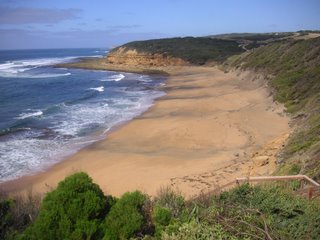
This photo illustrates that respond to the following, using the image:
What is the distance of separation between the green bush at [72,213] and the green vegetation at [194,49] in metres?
67.8

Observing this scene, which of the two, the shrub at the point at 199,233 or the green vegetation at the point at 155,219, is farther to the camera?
the green vegetation at the point at 155,219

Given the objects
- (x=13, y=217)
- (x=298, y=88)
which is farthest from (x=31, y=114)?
(x=13, y=217)

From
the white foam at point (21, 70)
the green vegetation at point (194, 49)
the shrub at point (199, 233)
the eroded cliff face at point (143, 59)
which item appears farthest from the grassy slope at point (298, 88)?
the white foam at point (21, 70)

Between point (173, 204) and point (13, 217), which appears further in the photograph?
point (13, 217)

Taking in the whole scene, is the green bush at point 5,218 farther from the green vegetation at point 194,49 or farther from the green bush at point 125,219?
the green vegetation at point 194,49

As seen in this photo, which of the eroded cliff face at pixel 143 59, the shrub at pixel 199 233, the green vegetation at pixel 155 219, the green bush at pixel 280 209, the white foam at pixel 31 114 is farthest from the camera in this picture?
the eroded cliff face at pixel 143 59

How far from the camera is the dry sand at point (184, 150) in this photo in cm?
1522

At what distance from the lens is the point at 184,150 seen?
63.9ft

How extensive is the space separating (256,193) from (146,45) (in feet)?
265

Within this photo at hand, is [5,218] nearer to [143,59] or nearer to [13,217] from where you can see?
[13,217]

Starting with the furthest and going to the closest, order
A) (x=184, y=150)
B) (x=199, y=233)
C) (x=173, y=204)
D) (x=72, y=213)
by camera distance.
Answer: (x=184, y=150)
(x=173, y=204)
(x=72, y=213)
(x=199, y=233)

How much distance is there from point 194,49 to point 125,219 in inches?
3133

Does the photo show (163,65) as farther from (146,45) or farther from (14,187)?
(14,187)

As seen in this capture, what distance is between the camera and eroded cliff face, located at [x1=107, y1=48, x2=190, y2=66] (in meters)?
75.1
